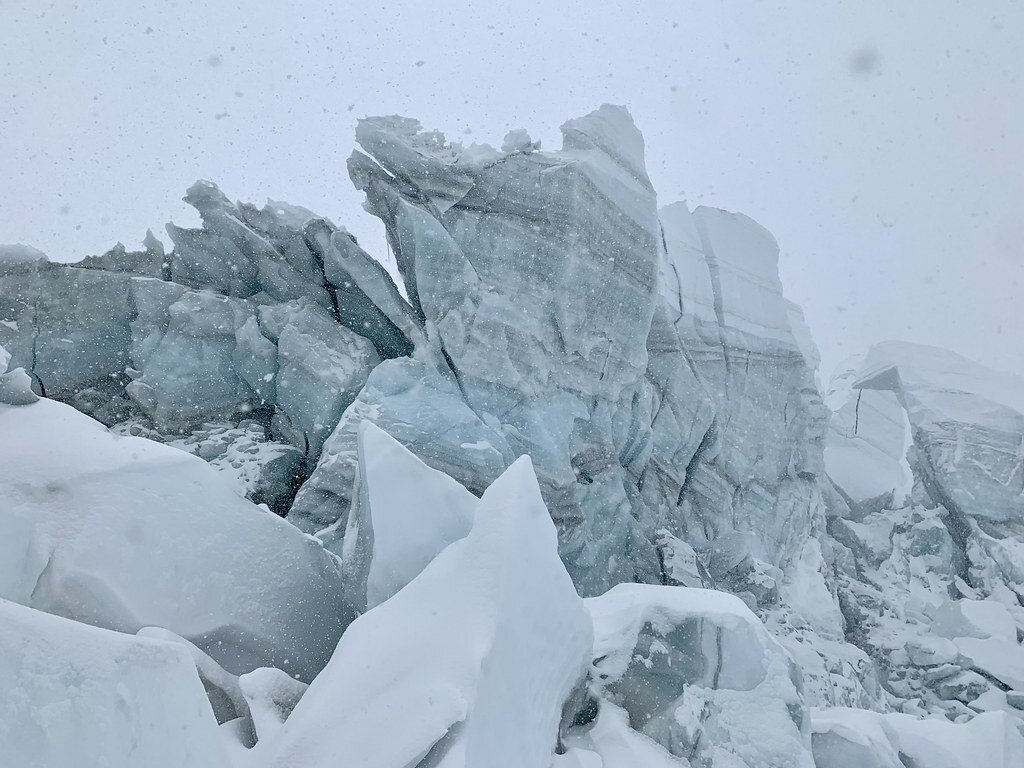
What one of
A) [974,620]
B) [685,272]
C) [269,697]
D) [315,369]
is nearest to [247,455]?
[315,369]

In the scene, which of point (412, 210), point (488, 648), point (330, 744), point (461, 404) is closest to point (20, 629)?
point (330, 744)

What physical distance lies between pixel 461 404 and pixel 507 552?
7.00m

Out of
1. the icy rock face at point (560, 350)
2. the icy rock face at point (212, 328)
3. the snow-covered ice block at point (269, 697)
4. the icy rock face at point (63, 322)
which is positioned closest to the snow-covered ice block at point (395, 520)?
the snow-covered ice block at point (269, 697)

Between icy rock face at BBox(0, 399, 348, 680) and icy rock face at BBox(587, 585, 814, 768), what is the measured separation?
95.0 inches

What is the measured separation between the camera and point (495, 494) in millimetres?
4133

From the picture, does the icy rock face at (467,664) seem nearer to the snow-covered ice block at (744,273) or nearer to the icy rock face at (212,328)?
the icy rock face at (212,328)

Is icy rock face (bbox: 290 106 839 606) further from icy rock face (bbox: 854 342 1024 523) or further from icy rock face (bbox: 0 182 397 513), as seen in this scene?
icy rock face (bbox: 854 342 1024 523)

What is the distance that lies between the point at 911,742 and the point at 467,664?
169 inches

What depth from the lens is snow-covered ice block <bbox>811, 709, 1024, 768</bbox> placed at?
14.7ft

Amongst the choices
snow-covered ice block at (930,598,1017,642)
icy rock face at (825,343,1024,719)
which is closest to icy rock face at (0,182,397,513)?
icy rock face at (825,343,1024,719)

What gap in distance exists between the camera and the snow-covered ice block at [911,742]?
4.49 m

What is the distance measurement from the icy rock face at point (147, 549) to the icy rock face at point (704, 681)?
241 centimetres

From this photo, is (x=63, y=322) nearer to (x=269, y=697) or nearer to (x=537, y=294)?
(x=537, y=294)

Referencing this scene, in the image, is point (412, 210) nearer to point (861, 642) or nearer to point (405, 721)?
point (405, 721)
